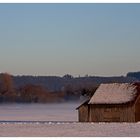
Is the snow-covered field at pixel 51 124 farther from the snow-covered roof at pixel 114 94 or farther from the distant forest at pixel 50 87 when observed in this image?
the snow-covered roof at pixel 114 94

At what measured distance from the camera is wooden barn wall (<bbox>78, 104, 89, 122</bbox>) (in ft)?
22.6

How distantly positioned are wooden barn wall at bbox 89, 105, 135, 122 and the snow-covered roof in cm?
4

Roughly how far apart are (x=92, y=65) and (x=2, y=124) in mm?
861

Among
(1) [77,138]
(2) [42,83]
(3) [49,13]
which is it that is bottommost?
(1) [77,138]

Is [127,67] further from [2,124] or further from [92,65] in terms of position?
[2,124]

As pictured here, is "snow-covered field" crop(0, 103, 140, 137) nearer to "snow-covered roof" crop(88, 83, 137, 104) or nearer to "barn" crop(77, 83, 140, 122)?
"barn" crop(77, 83, 140, 122)

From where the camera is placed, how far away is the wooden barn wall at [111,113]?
22.5 ft

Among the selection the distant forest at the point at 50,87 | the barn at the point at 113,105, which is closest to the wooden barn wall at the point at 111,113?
the barn at the point at 113,105

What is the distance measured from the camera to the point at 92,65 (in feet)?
22.6

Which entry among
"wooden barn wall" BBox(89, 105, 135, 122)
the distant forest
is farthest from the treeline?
"wooden barn wall" BBox(89, 105, 135, 122)

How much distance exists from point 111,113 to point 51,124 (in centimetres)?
49

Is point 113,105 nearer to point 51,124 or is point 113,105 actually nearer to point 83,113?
point 83,113

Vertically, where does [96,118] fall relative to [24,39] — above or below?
below

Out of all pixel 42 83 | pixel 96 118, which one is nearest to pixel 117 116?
pixel 96 118
